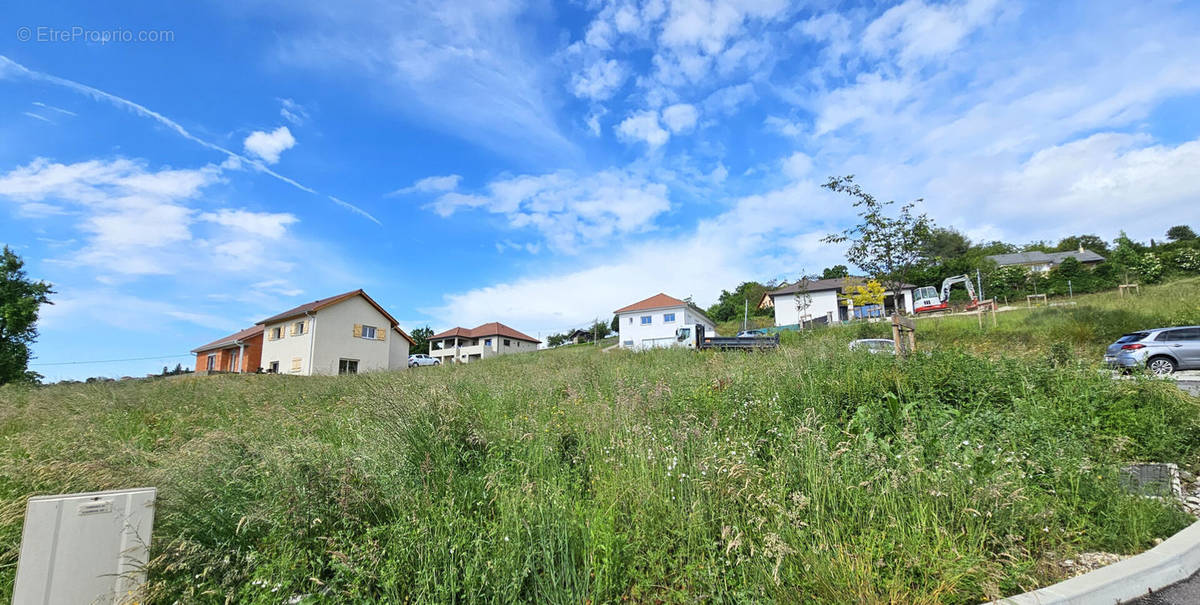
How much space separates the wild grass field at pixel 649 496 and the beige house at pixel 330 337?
94.2 feet

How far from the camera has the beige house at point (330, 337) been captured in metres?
30.8

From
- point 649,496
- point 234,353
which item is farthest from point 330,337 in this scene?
point 649,496

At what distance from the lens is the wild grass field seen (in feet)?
7.89

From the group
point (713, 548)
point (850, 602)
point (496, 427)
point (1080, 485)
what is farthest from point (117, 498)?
point (1080, 485)

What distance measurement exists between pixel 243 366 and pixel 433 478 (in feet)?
149

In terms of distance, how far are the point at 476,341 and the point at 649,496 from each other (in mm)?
58752

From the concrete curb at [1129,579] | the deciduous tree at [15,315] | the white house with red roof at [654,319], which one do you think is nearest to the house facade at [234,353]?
the deciduous tree at [15,315]

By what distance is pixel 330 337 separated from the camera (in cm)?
3173


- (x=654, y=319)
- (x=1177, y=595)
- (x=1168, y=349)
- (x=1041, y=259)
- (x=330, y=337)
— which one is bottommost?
(x=1177, y=595)

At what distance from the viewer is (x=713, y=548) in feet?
8.66

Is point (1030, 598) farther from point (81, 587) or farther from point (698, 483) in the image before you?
point (81, 587)

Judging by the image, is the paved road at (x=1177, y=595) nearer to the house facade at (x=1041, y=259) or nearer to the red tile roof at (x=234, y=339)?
the red tile roof at (x=234, y=339)

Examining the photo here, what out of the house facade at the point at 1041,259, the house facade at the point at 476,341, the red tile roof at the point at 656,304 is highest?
the house facade at the point at 1041,259

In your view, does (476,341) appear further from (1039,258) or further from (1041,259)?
(1039,258)
